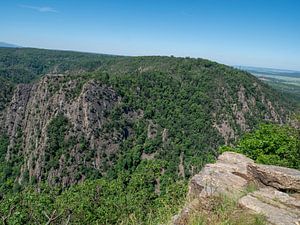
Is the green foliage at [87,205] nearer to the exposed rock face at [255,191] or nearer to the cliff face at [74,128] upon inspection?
the exposed rock face at [255,191]

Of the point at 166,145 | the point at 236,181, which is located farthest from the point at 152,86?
the point at 236,181

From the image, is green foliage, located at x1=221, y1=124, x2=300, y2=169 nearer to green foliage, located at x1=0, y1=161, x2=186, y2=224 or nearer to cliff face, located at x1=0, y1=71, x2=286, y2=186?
green foliage, located at x1=0, y1=161, x2=186, y2=224

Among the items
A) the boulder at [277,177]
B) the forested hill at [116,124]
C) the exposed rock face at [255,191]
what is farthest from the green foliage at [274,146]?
the forested hill at [116,124]

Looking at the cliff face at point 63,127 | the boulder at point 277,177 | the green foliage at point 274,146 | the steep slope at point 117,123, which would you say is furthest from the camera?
the steep slope at point 117,123

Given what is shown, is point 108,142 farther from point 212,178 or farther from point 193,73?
point 212,178

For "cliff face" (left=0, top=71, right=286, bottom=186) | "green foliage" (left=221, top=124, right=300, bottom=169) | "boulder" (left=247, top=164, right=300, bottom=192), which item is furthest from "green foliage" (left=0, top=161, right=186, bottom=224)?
"cliff face" (left=0, top=71, right=286, bottom=186)

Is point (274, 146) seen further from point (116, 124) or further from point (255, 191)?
point (116, 124)
